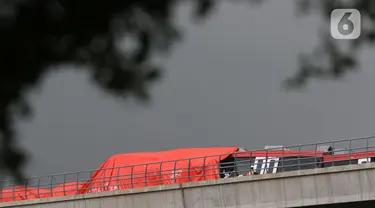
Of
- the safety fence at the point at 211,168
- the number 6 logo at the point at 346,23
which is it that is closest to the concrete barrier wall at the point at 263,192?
the safety fence at the point at 211,168

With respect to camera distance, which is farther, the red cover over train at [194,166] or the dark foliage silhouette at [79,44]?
the red cover over train at [194,166]

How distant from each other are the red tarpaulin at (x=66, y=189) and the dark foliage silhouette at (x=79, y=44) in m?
28.3

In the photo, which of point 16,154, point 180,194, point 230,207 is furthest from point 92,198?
point 16,154

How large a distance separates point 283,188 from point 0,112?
2317 cm

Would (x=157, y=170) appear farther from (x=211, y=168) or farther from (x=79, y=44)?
(x=79, y=44)

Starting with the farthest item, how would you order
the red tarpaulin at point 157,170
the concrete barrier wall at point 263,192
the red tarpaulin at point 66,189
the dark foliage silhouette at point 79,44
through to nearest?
1. the red tarpaulin at point 66,189
2. the red tarpaulin at point 157,170
3. the concrete barrier wall at point 263,192
4. the dark foliage silhouette at point 79,44

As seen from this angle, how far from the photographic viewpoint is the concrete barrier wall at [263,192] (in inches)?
928

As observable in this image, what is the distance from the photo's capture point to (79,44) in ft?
7.22

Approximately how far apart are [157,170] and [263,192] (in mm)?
5599

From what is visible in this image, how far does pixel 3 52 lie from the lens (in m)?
2.20

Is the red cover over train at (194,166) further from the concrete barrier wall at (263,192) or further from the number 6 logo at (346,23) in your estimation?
the number 6 logo at (346,23)

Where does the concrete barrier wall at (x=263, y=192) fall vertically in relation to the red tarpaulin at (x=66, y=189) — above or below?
below

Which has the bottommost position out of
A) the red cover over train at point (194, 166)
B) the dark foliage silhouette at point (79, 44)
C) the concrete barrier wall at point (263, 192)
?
the dark foliage silhouette at point (79, 44)

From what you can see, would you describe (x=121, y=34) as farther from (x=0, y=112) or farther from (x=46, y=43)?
(x=0, y=112)
